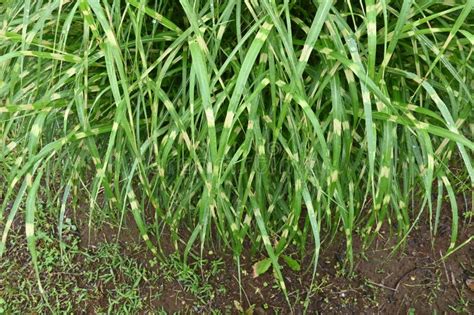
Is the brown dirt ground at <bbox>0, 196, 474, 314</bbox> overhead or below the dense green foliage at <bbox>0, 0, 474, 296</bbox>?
below

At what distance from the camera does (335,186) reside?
3.43 feet

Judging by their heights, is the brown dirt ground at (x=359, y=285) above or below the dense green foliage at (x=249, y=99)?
below

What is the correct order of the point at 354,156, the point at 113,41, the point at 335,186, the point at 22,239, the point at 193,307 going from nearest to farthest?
the point at 113,41
the point at 335,186
the point at 354,156
the point at 193,307
the point at 22,239

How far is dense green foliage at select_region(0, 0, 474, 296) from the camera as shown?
923 mm

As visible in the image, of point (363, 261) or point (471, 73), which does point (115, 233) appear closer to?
point (363, 261)

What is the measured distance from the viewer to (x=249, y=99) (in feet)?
3.01

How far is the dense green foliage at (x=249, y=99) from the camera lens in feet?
3.03

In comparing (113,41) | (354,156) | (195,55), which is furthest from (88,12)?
(354,156)

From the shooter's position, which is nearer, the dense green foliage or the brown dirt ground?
the dense green foliage

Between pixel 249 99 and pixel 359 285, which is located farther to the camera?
pixel 359 285

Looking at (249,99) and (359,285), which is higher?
(249,99)

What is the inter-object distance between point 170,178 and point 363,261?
0.64 meters

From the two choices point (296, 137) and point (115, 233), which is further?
point (115, 233)

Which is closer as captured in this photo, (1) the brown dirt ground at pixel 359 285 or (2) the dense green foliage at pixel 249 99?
(2) the dense green foliage at pixel 249 99
